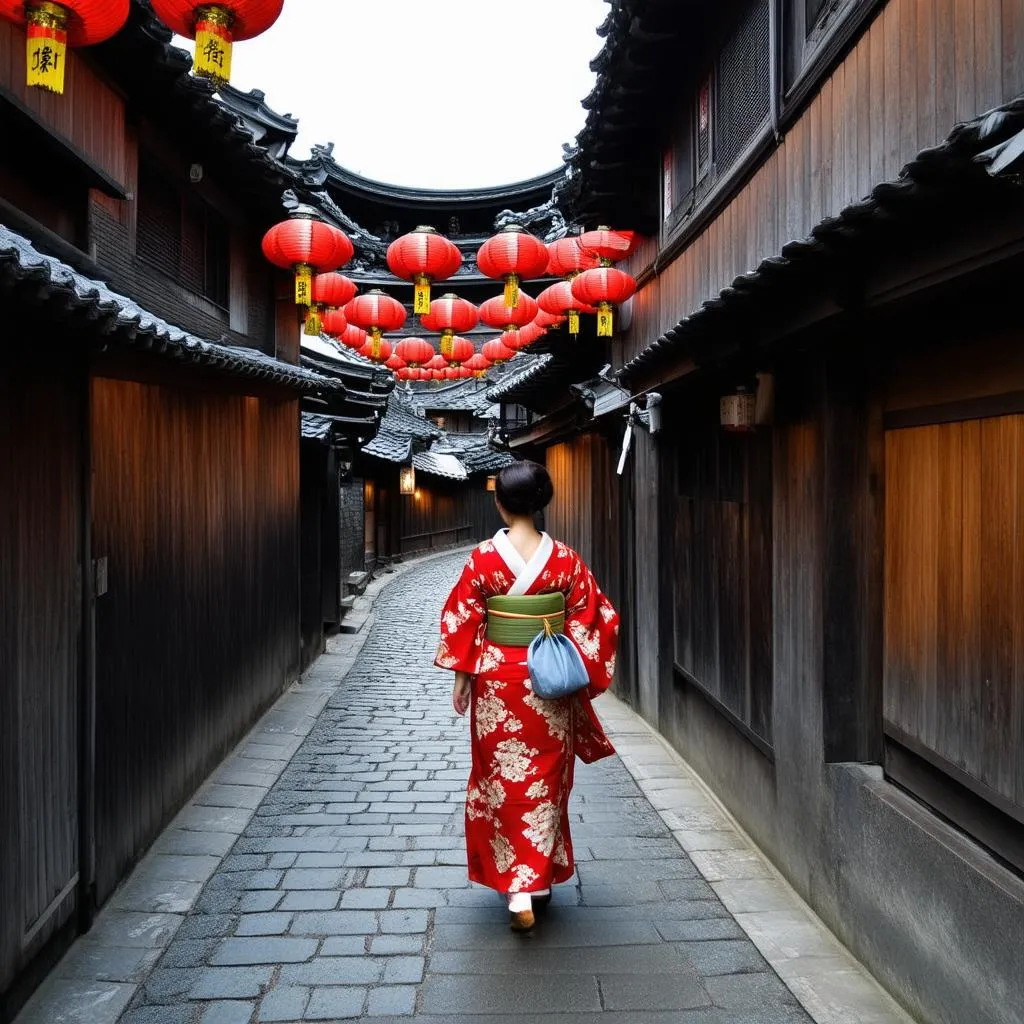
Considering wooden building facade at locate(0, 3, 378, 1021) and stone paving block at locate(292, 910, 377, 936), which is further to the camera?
stone paving block at locate(292, 910, 377, 936)

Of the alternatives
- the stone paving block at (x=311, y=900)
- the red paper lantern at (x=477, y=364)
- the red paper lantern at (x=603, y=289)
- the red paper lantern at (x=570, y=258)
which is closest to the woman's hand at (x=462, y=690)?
the stone paving block at (x=311, y=900)

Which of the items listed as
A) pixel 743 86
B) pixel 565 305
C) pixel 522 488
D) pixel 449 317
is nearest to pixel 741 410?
pixel 522 488

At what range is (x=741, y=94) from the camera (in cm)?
731

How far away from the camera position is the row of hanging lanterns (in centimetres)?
→ 455

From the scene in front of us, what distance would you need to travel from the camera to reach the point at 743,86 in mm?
7246

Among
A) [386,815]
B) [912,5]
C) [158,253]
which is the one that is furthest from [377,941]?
[158,253]

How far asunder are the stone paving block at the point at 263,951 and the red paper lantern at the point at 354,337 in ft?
44.5

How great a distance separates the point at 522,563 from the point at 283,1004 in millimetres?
2576

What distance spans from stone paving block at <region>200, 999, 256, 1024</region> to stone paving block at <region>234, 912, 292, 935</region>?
748 millimetres

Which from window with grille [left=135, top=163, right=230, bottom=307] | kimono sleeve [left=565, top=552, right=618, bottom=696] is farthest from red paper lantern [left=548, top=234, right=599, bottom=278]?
kimono sleeve [left=565, top=552, right=618, bottom=696]

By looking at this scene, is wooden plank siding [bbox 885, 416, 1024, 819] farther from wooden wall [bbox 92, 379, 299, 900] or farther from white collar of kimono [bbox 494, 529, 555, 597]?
wooden wall [bbox 92, 379, 299, 900]

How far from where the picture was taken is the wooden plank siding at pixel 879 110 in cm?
364

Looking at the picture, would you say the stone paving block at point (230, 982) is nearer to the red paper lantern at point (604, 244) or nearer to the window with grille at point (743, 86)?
the window with grille at point (743, 86)

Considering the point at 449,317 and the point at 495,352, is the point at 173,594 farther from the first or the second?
the point at 495,352
